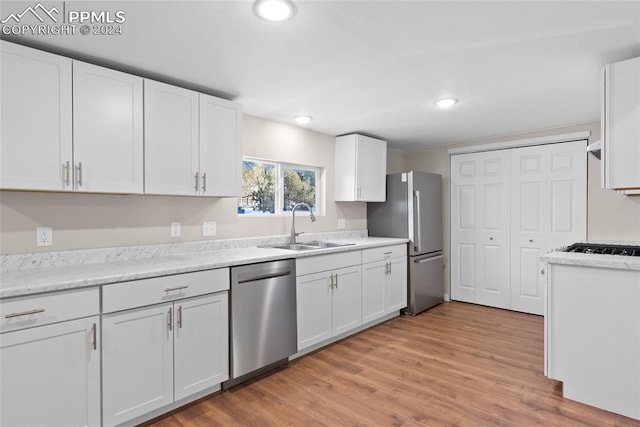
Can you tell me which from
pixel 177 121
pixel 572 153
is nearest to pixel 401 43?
pixel 177 121

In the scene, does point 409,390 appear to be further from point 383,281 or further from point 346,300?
point 383,281

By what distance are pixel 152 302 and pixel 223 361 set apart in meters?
0.69

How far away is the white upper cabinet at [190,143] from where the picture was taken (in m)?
2.42

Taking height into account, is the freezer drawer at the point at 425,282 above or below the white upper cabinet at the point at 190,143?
below

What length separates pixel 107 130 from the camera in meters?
2.21

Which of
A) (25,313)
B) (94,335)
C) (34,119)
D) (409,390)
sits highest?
(34,119)

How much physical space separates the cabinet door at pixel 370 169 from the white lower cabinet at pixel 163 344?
90.5 inches

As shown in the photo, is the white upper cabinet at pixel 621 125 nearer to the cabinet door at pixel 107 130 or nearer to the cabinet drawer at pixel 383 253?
the cabinet drawer at pixel 383 253

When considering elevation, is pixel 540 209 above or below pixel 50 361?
above

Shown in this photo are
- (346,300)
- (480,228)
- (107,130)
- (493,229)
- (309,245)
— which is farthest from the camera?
(480,228)

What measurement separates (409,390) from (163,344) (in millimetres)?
1660

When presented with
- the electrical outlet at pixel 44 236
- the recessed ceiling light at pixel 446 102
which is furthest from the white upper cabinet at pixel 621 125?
the electrical outlet at pixel 44 236

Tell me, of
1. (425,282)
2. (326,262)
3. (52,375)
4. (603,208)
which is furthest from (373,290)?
(52,375)

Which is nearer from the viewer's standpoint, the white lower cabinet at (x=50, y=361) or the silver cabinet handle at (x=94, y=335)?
the white lower cabinet at (x=50, y=361)
